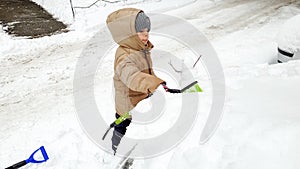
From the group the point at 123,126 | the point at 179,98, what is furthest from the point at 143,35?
the point at 123,126

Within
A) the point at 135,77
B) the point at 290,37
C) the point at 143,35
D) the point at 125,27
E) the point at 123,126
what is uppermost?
the point at 125,27

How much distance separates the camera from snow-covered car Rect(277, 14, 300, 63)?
197 inches

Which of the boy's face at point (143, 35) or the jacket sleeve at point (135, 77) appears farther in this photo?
the boy's face at point (143, 35)

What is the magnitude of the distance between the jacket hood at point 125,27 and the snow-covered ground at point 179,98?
0.99 m

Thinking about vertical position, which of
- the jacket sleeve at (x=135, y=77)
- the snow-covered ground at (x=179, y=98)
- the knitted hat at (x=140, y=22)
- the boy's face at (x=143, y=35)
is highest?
the knitted hat at (x=140, y=22)

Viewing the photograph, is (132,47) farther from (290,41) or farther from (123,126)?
(290,41)

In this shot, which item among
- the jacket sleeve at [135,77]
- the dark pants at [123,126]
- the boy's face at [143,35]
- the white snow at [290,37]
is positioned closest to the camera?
the jacket sleeve at [135,77]

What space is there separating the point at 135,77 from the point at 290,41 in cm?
396

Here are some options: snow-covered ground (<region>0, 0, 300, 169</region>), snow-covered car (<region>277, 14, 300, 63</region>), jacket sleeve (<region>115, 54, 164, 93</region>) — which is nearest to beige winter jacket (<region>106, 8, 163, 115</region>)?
jacket sleeve (<region>115, 54, 164, 93</region>)

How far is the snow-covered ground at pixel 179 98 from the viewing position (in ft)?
7.39

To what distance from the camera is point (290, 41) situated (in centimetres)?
510

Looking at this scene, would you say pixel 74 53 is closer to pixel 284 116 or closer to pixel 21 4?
pixel 284 116

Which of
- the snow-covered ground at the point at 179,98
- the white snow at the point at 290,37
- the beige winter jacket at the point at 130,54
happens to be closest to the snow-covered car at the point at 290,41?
the white snow at the point at 290,37

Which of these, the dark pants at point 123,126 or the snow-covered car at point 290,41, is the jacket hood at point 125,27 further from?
the snow-covered car at point 290,41
